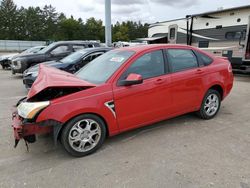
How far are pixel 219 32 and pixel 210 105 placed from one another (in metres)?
7.24

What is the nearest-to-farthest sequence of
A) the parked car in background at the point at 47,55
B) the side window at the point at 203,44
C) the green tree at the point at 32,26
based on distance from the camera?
the parked car in background at the point at 47,55
the side window at the point at 203,44
the green tree at the point at 32,26

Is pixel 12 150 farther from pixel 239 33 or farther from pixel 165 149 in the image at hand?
pixel 239 33

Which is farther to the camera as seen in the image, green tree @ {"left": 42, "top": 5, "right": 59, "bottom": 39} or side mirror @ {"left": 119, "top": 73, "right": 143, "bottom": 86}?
green tree @ {"left": 42, "top": 5, "right": 59, "bottom": 39}

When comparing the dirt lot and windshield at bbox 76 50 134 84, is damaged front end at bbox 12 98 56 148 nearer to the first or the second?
the dirt lot

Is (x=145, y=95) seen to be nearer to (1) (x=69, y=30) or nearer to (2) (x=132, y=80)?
(2) (x=132, y=80)

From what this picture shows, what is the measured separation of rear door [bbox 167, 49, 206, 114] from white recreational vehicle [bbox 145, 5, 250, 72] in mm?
6212

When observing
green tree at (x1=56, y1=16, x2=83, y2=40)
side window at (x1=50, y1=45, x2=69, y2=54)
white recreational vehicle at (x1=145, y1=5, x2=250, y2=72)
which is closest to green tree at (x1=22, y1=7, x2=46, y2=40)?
green tree at (x1=56, y1=16, x2=83, y2=40)

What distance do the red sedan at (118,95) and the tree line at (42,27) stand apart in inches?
2717

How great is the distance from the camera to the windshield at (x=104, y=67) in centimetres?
355

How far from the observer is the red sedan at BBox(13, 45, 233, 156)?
9.86 feet

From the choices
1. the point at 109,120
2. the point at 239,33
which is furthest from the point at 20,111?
the point at 239,33

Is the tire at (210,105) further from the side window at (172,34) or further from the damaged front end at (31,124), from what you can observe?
the side window at (172,34)

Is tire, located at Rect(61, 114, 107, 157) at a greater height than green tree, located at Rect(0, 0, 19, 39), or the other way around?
green tree, located at Rect(0, 0, 19, 39)

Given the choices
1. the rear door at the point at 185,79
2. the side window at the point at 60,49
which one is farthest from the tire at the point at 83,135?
the side window at the point at 60,49
